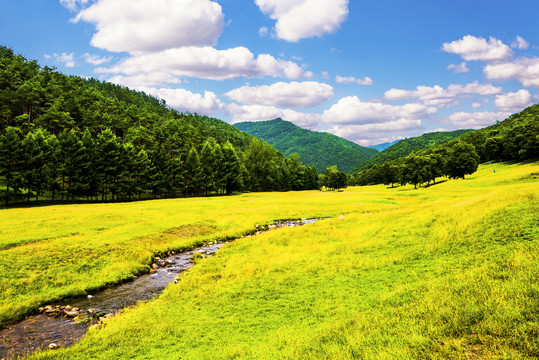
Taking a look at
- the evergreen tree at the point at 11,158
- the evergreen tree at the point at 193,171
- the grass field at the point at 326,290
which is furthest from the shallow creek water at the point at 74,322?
the evergreen tree at the point at 193,171

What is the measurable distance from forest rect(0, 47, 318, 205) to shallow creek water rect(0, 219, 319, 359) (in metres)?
62.8

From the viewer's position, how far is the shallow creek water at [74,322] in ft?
38.9

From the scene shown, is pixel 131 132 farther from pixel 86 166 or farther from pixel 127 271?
pixel 127 271

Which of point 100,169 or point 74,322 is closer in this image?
point 74,322

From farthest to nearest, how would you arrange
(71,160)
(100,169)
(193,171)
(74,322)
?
(193,171), (100,169), (71,160), (74,322)

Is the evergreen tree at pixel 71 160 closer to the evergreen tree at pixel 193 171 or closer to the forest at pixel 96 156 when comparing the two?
the forest at pixel 96 156

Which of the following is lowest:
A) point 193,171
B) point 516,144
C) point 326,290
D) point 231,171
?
point 326,290

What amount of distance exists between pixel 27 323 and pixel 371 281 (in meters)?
18.5

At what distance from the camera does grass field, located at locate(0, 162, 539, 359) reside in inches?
300

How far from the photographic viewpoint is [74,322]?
1381cm

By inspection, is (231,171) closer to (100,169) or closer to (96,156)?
(100,169)

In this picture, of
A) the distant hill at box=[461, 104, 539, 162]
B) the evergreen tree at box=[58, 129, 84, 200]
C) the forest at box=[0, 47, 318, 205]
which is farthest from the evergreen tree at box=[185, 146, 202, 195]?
the distant hill at box=[461, 104, 539, 162]

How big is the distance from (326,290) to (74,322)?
13.5 meters

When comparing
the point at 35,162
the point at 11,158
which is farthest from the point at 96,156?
the point at 11,158
